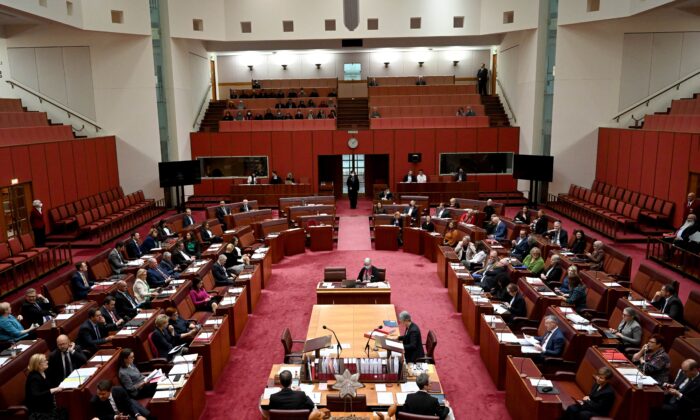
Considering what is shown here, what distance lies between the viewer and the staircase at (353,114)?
80.3 ft

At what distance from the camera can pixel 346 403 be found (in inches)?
240

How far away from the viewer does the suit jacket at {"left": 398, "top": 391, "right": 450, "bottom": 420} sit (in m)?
5.82

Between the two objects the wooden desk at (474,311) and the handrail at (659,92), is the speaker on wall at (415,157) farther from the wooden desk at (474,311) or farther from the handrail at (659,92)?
the wooden desk at (474,311)

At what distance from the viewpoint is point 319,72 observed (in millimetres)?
29844

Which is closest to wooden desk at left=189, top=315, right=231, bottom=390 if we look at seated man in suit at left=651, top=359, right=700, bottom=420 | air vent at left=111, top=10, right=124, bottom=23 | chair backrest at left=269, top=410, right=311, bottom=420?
chair backrest at left=269, top=410, right=311, bottom=420

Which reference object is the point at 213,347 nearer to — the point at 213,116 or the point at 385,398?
the point at 385,398

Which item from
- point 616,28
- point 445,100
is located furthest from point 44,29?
point 616,28

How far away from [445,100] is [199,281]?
1775 centimetres

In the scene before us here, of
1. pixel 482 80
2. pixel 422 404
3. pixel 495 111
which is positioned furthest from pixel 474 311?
pixel 482 80

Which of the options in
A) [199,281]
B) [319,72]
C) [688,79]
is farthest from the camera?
[319,72]

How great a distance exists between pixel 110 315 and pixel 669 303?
912cm

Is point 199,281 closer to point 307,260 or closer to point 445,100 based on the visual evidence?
point 307,260

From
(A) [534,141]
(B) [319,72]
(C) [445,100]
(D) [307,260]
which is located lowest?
(D) [307,260]

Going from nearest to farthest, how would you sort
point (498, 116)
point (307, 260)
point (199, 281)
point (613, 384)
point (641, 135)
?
point (613, 384) < point (199, 281) < point (307, 260) < point (641, 135) < point (498, 116)
